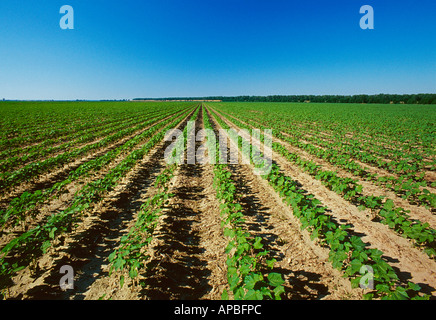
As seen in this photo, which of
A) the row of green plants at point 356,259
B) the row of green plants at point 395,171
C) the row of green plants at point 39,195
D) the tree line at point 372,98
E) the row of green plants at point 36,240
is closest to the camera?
the row of green plants at point 356,259

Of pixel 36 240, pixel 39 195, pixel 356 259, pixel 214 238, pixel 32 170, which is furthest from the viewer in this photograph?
pixel 32 170

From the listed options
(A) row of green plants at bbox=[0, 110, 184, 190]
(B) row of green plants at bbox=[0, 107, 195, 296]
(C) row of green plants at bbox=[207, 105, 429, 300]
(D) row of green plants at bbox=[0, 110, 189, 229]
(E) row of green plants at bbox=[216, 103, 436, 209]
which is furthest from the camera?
(A) row of green plants at bbox=[0, 110, 184, 190]

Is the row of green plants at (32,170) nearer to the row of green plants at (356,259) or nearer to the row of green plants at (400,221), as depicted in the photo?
the row of green plants at (356,259)

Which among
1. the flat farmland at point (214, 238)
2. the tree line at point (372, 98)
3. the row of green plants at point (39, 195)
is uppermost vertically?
the tree line at point (372, 98)

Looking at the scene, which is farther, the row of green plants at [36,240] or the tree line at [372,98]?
the tree line at [372,98]

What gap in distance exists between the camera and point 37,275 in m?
3.55

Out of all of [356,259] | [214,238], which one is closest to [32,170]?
[214,238]

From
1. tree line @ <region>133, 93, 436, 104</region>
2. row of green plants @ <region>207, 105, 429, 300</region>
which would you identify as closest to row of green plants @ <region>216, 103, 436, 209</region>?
row of green plants @ <region>207, 105, 429, 300</region>

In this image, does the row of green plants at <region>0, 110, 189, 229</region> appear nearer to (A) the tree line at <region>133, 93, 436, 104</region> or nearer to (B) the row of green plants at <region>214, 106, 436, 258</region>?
(B) the row of green plants at <region>214, 106, 436, 258</region>

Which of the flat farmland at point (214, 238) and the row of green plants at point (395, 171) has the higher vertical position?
the row of green plants at point (395, 171)

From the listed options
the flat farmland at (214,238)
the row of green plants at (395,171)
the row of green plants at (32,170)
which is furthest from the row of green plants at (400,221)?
the row of green plants at (32,170)

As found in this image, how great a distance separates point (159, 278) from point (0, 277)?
102 inches

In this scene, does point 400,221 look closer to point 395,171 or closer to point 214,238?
point 214,238
